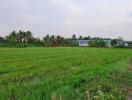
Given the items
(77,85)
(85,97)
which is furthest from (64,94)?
(77,85)

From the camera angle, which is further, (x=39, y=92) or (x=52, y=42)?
(x=52, y=42)

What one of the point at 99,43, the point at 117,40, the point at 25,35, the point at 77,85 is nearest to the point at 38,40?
the point at 25,35

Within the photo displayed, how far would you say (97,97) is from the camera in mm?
6074

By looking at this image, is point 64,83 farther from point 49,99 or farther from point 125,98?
point 49,99

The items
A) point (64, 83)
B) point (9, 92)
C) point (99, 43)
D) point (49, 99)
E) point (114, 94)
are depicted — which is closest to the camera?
point (49, 99)

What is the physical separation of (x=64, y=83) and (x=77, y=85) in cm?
42

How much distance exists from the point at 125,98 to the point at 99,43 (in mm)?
90426

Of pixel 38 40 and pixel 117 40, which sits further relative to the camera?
pixel 117 40

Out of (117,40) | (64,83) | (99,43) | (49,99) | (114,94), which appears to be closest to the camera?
(49,99)

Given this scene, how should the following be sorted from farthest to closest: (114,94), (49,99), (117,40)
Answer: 1. (117,40)
2. (114,94)
3. (49,99)

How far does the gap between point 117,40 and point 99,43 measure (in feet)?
89.7

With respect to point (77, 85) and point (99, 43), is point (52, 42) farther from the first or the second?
point (77, 85)

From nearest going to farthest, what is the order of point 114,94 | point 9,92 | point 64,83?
1. point 9,92
2. point 114,94
3. point 64,83

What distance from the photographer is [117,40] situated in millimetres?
121500
